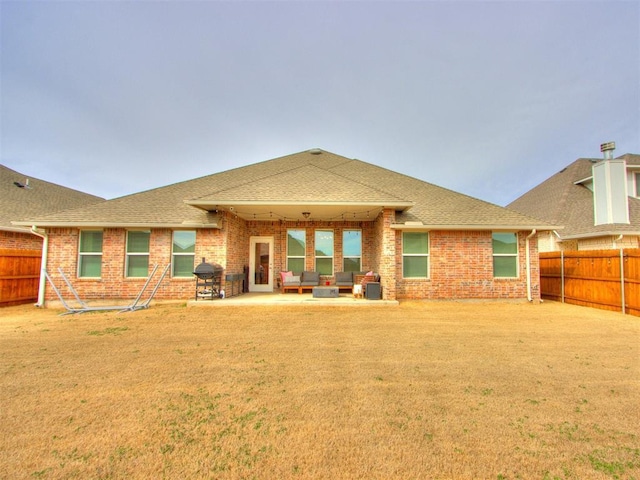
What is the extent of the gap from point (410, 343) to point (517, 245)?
771 centimetres

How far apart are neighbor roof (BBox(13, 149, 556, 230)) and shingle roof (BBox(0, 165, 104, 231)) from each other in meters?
5.21

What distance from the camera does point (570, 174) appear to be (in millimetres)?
18500

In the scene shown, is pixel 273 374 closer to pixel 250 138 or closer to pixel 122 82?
pixel 122 82

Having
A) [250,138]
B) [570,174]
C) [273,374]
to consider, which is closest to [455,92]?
[570,174]

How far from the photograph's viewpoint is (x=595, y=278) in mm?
9766

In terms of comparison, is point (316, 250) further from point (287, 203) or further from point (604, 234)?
point (604, 234)

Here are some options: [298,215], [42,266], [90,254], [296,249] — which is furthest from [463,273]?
[42,266]

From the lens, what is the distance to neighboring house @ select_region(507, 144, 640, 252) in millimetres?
12750

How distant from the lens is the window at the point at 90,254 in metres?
10.5

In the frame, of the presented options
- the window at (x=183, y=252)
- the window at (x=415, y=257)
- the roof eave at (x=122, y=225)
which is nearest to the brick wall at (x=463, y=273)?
the window at (x=415, y=257)

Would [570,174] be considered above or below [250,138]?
below

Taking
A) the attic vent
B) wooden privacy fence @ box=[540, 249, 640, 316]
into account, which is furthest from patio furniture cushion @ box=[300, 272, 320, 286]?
the attic vent

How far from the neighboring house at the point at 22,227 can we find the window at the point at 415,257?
13043 millimetres

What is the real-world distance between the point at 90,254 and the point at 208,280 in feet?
14.1
